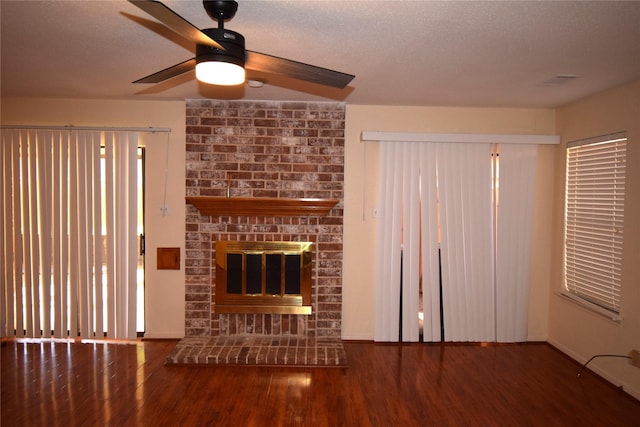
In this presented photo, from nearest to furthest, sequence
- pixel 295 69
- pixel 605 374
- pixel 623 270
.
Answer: pixel 295 69, pixel 623 270, pixel 605 374

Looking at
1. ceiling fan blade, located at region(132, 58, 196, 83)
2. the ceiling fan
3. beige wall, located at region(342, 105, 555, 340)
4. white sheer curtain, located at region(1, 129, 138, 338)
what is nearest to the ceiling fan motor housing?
the ceiling fan

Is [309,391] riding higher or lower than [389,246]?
lower

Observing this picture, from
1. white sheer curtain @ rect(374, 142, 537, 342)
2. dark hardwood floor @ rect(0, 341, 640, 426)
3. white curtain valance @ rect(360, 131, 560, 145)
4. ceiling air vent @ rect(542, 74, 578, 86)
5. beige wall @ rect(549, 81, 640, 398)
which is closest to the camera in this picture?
dark hardwood floor @ rect(0, 341, 640, 426)

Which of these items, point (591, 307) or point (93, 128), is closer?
point (591, 307)

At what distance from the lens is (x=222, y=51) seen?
1650 mm

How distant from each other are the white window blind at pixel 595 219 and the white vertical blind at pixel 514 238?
33 centimetres

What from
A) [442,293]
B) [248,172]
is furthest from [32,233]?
[442,293]

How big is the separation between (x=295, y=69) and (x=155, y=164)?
2.53 metres

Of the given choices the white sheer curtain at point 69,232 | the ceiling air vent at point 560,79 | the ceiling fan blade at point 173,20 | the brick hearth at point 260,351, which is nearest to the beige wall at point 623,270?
the ceiling air vent at point 560,79

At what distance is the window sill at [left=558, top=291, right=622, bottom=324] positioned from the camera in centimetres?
310

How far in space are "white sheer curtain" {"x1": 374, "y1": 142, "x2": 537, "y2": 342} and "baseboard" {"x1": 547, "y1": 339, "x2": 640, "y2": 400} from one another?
1.65 ft

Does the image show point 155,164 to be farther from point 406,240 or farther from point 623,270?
point 623,270

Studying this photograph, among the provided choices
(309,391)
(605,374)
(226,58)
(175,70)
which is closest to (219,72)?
(226,58)

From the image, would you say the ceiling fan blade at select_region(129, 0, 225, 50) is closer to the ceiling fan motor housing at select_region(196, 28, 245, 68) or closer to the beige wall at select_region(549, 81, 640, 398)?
the ceiling fan motor housing at select_region(196, 28, 245, 68)
